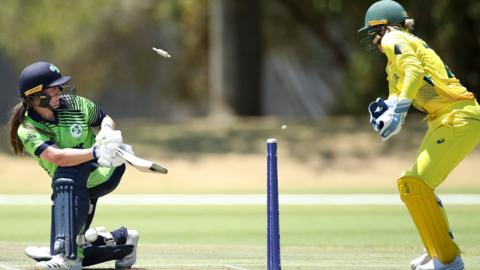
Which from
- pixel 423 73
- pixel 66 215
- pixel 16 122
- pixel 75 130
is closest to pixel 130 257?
pixel 66 215

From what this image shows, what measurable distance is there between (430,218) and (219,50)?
17.7 metres

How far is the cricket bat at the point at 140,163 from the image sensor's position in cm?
689

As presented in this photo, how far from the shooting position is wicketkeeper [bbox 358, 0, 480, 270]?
743cm

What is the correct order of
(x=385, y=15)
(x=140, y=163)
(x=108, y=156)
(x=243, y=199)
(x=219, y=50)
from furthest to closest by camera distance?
(x=219, y=50)
(x=243, y=199)
(x=385, y=15)
(x=108, y=156)
(x=140, y=163)

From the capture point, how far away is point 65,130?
7.73 meters

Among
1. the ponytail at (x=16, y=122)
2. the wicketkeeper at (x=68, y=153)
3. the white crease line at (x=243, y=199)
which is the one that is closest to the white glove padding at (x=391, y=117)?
the wicketkeeper at (x=68, y=153)

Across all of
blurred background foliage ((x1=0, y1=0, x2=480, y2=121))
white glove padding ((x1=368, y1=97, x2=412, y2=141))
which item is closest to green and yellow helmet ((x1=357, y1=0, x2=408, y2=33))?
white glove padding ((x1=368, y1=97, x2=412, y2=141))

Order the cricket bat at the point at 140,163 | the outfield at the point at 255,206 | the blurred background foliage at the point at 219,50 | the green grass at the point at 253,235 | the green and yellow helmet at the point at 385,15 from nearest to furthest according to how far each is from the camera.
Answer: the cricket bat at the point at 140,163
the green and yellow helmet at the point at 385,15
the green grass at the point at 253,235
the outfield at the point at 255,206
the blurred background foliage at the point at 219,50

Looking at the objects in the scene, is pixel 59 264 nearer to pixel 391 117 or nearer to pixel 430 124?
pixel 391 117

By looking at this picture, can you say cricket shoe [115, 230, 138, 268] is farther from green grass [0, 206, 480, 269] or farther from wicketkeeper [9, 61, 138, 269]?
green grass [0, 206, 480, 269]

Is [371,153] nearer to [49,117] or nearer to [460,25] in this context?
[460,25]

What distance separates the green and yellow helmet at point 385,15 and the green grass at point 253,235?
5.98 ft

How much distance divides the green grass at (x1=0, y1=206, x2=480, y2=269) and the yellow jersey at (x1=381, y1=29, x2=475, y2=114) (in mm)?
1338

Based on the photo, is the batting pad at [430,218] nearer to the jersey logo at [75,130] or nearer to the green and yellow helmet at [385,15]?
the green and yellow helmet at [385,15]
